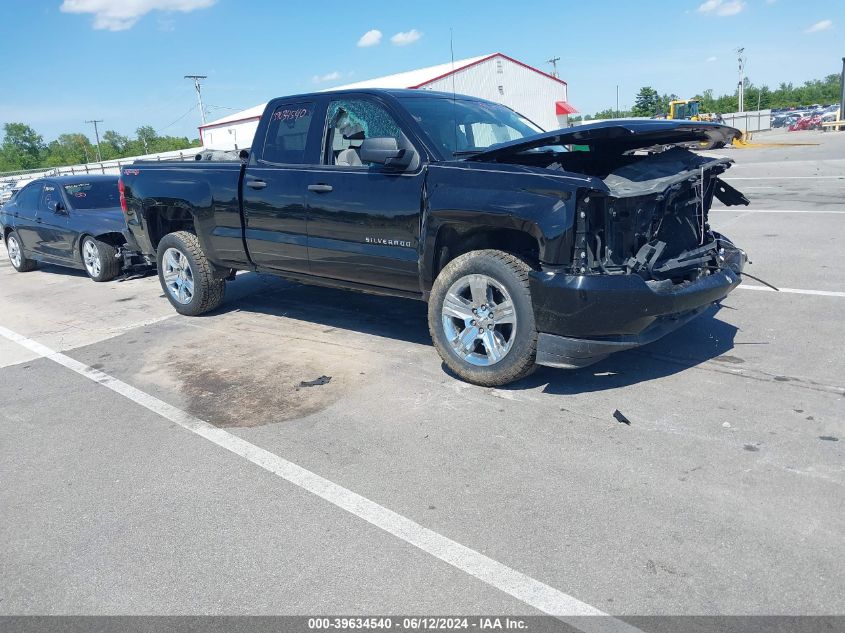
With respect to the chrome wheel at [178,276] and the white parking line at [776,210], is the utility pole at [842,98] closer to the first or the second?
the white parking line at [776,210]

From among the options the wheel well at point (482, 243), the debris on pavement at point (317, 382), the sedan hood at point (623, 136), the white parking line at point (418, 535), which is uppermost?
the sedan hood at point (623, 136)

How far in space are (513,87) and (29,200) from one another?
4017 centimetres

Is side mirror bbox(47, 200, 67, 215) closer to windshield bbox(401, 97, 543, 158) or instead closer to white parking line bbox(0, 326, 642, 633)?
white parking line bbox(0, 326, 642, 633)

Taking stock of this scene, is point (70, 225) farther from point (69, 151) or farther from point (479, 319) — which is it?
point (69, 151)

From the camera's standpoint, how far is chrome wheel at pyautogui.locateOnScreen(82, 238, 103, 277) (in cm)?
1009

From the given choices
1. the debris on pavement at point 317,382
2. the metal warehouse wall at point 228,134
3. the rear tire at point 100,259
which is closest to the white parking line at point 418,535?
the debris on pavement at point 317,382

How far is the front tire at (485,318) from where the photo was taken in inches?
173

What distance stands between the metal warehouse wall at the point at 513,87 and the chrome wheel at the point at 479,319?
37459 mm

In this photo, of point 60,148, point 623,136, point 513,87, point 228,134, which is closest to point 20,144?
point 60,148

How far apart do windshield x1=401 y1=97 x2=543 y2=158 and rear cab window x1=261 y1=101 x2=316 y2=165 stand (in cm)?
99

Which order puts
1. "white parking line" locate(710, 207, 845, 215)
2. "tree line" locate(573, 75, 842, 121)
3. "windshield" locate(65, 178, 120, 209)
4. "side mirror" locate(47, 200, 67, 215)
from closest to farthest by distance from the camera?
1. "side mirror" locate(47, 200, 67, 215)
2. "windshield" locate(65, 178, 120, 209)
3. "white parking line" locate(710, 207, 845, 215)
4. "tree line" locate(573, 75, 842, 121)

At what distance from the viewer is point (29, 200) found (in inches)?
451

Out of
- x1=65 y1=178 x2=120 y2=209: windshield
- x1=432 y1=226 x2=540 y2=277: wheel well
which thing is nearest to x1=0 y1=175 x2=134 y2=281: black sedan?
x1=65 y1=178 x2=120 y2=209: windshield

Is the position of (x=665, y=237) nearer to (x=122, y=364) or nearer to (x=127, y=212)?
(x=122, y=364)
